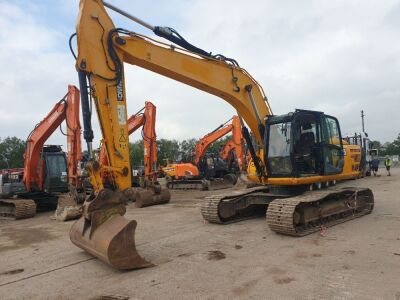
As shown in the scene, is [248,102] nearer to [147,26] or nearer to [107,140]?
[147,26]

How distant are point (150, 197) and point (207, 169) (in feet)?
30.4

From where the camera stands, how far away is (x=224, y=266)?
550cm

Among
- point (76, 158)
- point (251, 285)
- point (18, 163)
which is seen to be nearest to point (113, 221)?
point (251, 285)

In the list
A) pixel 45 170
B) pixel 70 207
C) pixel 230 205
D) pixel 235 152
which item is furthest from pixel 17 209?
pixel 235 152

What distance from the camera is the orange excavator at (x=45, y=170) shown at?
1304 centimetres

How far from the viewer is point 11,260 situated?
6664mm

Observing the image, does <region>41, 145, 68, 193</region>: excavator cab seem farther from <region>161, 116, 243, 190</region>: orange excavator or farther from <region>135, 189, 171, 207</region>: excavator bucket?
<region>161, 116, 243, 190</region>: orange excavator

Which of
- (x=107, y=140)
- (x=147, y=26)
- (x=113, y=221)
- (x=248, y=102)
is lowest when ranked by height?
(x=113, y=221)

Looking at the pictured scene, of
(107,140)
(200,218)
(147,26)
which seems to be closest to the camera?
(107,140)

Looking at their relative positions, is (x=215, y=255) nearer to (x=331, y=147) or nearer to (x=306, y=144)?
(x=306, y=144)

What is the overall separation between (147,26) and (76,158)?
291 inches

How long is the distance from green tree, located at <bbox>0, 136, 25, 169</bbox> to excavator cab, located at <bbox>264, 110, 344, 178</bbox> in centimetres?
7419

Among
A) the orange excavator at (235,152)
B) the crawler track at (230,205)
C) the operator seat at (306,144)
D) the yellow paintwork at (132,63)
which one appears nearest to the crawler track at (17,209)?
the crawler track at (230,205)

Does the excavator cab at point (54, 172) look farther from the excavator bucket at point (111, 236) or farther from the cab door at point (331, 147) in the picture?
the cab door at point (331, 147)
